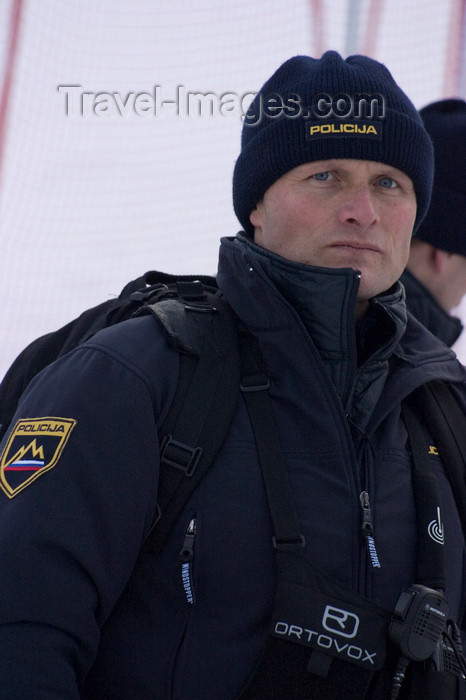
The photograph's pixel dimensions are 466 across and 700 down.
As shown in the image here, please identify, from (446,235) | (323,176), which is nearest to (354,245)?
(323,176)

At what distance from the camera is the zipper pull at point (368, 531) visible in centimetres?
150

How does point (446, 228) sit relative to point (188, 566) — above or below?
above

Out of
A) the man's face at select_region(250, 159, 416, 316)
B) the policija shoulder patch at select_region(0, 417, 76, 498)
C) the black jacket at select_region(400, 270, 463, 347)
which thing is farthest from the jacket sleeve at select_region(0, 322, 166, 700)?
the black jacket at select_region(400, 270, 463, 347)

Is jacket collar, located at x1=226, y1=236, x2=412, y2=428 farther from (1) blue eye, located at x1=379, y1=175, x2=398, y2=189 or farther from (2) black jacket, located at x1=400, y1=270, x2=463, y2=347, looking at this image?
(2) black jacket, located at x1=400, y1=270, x2=463, y2=347

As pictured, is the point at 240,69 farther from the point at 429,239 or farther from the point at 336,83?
the point at 336,83

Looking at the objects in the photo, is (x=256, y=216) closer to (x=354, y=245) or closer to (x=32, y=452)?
(x=354, y=245)

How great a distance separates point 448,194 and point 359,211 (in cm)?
106

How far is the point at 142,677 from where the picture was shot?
4.59 feet

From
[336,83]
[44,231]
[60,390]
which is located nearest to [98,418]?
[60,390]

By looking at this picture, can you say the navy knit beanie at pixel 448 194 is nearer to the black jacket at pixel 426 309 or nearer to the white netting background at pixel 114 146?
the black jacket at pixel 426 309

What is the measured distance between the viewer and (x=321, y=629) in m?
1.42

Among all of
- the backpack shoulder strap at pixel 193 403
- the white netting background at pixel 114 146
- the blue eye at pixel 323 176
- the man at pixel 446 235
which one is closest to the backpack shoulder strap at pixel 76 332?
the backpack shoulder strap at pixel 193 403

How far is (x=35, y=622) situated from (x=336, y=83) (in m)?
1.37

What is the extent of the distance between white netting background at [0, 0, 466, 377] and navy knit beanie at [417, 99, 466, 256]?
42.3 inches
